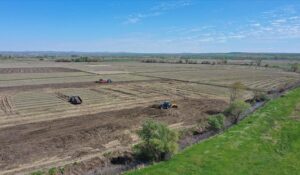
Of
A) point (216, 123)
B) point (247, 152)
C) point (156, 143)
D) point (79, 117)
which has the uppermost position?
point (156, 143)

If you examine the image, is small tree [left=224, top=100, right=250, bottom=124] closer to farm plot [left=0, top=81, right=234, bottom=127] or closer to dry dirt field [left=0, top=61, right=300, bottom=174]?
dry dirt field [left=0, top=61, right=300, bottom=174]

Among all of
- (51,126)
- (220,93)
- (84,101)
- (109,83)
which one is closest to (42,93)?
(84,101)

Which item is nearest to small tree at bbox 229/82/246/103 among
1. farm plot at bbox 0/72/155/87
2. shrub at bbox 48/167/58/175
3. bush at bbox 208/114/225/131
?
bush at bbox 208/114/225/131

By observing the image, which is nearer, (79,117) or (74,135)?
(74,135)

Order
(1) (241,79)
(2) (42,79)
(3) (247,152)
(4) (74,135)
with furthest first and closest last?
(1) (241,79), (2) (42,79), (4) (74,135), (3) (247,152)

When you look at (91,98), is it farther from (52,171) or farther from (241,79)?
(241,79)

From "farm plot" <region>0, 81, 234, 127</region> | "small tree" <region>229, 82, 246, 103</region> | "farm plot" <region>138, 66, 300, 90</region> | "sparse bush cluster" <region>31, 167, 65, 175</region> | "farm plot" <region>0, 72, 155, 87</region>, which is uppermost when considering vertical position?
"small tree" <region>229, 82, 246, 103</region>

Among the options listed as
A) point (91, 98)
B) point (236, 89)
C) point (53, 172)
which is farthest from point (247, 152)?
point (91, 98)
